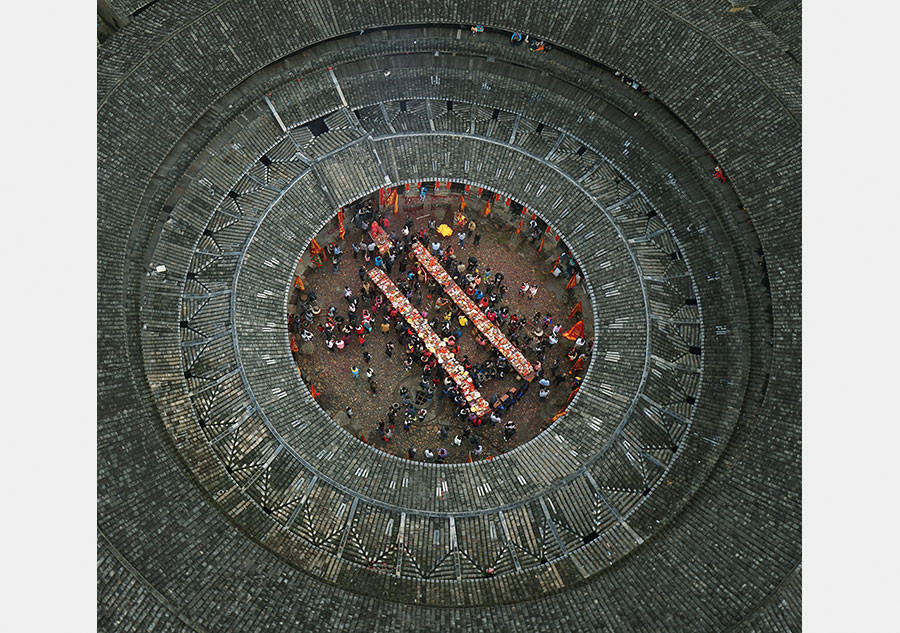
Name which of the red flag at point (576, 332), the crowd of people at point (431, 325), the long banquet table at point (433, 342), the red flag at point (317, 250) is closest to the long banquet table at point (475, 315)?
the crowd of people at point (431, 325)

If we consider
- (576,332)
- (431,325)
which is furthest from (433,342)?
(576,332)

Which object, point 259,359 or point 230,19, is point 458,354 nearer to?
point 259,359

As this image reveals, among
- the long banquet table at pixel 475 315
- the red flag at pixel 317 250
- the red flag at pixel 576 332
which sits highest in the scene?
the red flag at pixel 317 250

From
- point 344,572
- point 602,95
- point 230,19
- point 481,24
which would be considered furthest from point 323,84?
point 344,572

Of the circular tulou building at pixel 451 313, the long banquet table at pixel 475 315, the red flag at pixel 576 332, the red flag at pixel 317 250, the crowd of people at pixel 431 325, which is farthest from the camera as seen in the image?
the red flag at pixel 317 250

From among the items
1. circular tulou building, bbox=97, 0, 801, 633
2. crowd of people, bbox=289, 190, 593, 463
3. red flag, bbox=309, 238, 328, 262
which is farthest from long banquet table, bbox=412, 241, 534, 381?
red flag, bbox=309, 238, 328, 262

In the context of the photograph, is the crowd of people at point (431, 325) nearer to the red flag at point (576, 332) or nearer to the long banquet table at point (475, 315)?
the long banquet table at point (475, 315)

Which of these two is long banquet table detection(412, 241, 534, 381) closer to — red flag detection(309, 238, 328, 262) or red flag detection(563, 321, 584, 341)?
red flag detection(563, 321, 584, 341)
